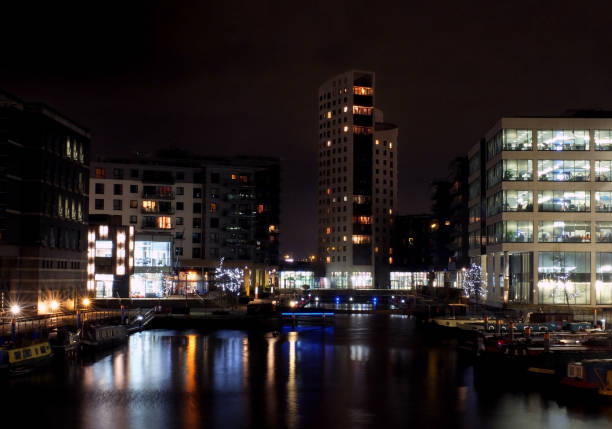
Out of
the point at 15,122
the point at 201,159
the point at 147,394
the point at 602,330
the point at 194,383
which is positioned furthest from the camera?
the point at 201,159

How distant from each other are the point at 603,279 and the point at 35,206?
239 ft

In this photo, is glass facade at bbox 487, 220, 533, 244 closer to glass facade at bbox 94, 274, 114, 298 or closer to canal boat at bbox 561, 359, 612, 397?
canal boat at bbox 561, 359, 612, 397

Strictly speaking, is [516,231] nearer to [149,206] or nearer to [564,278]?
[564,278]

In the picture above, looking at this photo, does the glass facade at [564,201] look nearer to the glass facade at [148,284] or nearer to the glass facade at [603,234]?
the glass facade at [603,234]

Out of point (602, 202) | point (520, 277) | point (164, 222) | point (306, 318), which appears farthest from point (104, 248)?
point (602, 202)

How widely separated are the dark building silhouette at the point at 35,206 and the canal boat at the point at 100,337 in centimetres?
972

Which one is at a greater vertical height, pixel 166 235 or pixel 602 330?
pixel 166 235

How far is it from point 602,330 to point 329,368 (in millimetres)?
27409

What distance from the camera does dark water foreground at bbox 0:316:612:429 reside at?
38.5 m

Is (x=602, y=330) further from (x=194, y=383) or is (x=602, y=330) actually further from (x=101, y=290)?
(x=101, y=290)

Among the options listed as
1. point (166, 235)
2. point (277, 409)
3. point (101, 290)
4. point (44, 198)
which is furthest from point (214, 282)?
Result: point (277, 409)

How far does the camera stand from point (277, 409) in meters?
40.9

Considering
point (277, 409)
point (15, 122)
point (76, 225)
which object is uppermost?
point (15, 122)

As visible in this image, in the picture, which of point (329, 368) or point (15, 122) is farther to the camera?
point (15, 122)
